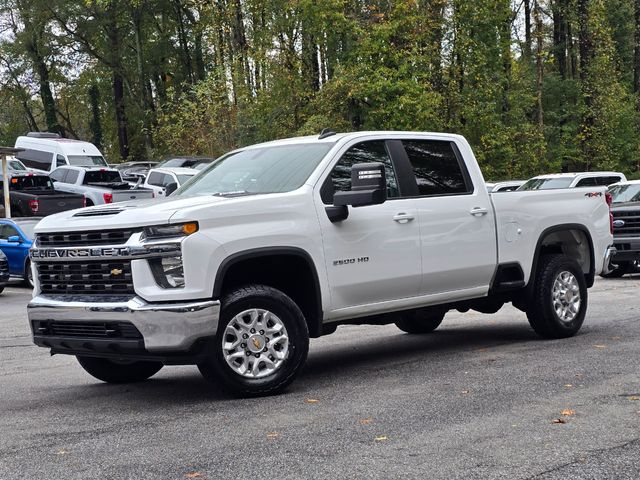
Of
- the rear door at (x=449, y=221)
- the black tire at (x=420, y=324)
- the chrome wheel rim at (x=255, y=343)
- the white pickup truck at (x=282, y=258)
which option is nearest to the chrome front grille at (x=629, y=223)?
the black tire at (x=420, y=324)

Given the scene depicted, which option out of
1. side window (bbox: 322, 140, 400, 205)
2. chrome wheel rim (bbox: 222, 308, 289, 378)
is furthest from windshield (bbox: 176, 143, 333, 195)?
chrome wheel rim (bbox: 222, 308, 289, 378)

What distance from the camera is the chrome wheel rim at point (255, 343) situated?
7559 millimetres

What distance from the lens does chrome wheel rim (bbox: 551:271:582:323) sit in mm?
10469

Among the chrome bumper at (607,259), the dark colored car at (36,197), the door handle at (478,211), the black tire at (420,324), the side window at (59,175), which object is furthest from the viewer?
the side window at (59,175)

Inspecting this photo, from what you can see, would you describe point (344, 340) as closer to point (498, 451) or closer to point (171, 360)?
point (171, 360)

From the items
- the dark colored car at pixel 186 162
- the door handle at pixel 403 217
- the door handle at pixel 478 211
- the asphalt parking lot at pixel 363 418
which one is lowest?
the asphalt parking lot at pixel 363 418

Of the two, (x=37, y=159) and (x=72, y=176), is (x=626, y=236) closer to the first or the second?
(x=72, y=176)

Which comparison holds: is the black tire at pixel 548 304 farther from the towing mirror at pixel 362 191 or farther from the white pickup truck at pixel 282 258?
the towing mirror at pixel 362 191

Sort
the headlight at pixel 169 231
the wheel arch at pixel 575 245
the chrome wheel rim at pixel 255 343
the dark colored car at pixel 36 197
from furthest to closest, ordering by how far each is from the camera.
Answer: the dark colored car at pixel 36 197
the wheel arch at pixel 575 245
the chrome wheel rim at pixel 255 343
the headlight at pixel 169 231

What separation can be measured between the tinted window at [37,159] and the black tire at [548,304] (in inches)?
1302

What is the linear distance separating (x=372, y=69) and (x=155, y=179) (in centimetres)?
770

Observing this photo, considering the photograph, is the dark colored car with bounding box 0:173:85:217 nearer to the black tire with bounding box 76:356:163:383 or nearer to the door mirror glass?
the black tire with bounding box 76:356:163:383

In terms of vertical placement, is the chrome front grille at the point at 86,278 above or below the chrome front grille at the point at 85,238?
below

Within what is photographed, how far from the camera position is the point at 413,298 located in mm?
8984
